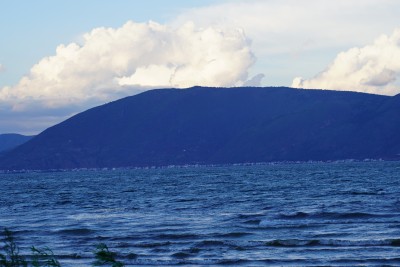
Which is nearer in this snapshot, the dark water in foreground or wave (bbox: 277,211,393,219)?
the dark water in foreground

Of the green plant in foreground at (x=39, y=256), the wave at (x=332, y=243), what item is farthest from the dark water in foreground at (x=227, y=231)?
the green plant in foreground at (x=39, y=256)

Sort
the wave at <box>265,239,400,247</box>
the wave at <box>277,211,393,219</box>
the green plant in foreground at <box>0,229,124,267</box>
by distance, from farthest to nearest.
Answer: the wave at <box>277,211,393,219</box> < the wave at <box>265,239,400,247</box> < the green plant in foreground at <box>0,229,124,267</box>

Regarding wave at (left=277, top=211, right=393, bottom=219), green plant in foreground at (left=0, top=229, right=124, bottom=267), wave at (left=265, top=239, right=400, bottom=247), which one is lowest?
wave at (left=265, top=239, right=400, bottom=247)

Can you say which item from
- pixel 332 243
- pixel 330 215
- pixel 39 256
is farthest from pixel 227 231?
pixel 39 256

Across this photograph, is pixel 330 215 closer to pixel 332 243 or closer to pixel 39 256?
pixel 332 243

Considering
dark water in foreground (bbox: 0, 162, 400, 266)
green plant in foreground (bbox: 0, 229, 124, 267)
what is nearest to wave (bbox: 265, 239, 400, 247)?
dark water in foreground (bbox: 0, 162, 400, 266)

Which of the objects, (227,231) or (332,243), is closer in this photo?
(332,243)

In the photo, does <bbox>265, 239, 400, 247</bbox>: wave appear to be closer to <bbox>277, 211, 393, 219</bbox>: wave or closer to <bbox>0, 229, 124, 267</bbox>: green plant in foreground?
<bbox>277, 211, 393, 219</bbox>: wave

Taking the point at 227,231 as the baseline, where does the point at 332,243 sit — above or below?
below

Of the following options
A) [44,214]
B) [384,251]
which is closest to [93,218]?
[44,214]

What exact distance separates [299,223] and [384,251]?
1354cm

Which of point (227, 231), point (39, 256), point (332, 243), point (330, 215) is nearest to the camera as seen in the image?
point (39, 256)

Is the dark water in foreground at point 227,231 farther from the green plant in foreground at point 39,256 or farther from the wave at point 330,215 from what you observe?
the green plant in foreground at point 39,256

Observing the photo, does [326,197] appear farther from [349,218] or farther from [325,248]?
[325,248]
